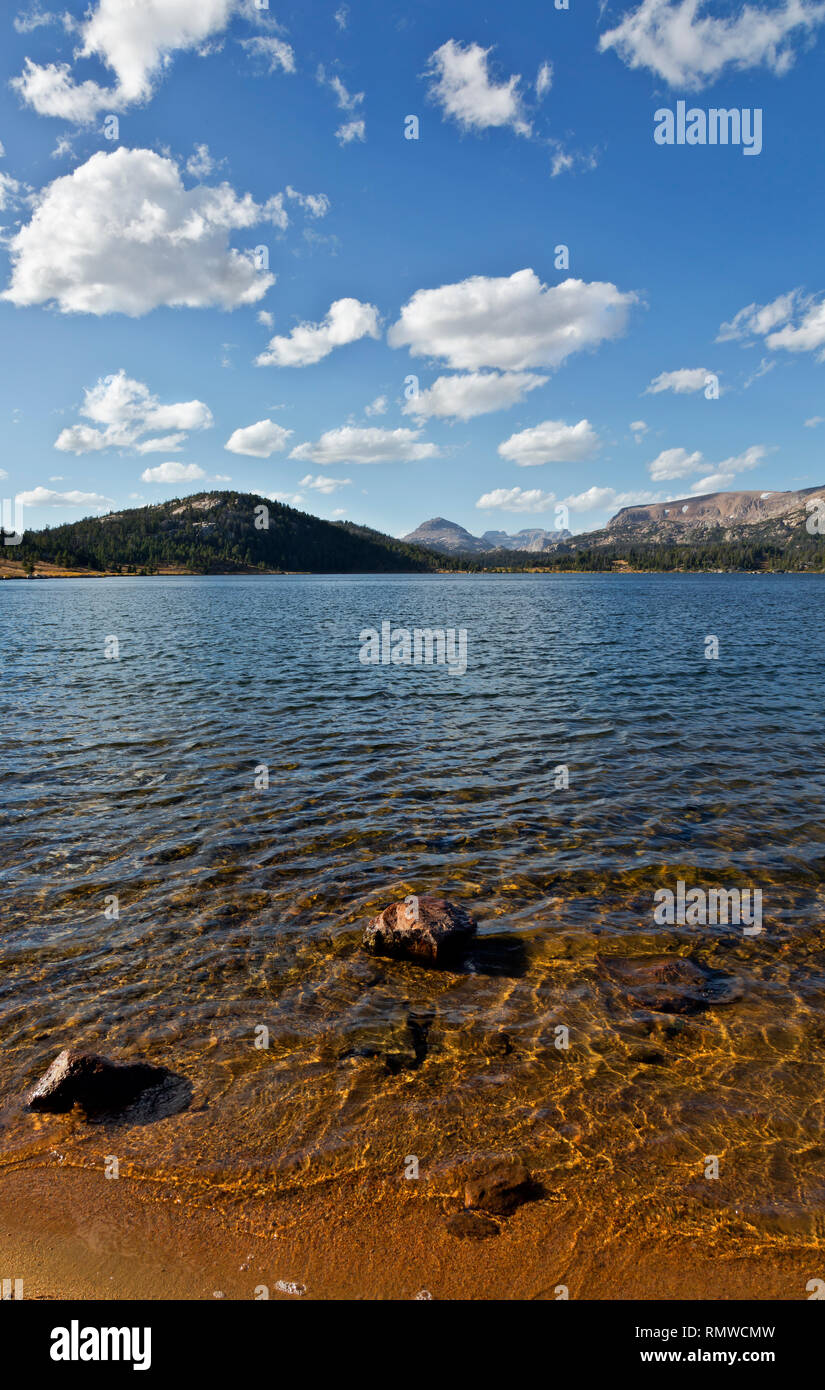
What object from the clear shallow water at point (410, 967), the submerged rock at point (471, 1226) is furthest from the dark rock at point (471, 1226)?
the clear shallow water at point (410, 967)

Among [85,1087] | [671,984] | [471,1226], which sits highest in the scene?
[85,1087]

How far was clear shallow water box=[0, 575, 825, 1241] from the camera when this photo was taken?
845 cm

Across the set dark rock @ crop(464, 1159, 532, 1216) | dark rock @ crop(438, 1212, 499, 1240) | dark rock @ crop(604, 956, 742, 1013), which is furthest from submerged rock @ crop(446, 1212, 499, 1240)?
dark rock @ crop(604, 956, 742, 1013)

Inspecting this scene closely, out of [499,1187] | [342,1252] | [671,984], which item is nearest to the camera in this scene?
[342,1252]

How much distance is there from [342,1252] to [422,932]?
5783 millimetres

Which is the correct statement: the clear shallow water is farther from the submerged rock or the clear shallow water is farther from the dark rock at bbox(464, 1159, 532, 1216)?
the submerged rock

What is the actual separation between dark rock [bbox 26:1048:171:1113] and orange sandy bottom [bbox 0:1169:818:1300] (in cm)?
120

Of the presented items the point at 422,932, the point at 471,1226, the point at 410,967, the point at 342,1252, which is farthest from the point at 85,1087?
the point at 422,932

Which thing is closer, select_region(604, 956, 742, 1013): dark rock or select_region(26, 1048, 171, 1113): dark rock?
select_region(26, 1048, 171, 1113): dark rock

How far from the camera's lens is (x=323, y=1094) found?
9.26 m

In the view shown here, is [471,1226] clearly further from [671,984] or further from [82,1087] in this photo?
[671,984]

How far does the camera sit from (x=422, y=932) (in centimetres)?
1248
